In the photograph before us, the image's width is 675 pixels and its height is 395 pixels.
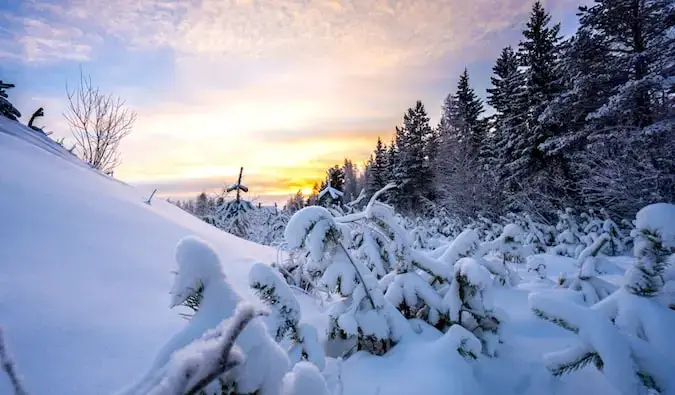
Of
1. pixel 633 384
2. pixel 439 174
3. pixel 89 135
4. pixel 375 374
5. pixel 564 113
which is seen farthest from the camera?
pixel 439 174

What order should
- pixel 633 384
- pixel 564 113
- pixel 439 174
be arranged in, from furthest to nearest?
pixel 439 174
pixel 564 113
pixel 633 384

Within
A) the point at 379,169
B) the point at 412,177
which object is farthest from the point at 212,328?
the point at 379,169

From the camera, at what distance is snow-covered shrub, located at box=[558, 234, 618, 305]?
9.35 ft

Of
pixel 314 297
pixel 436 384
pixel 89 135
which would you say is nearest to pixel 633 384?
pixel 436 384

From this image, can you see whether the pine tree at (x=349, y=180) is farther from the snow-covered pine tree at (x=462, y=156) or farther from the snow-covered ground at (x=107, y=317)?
the snow-covered ground at (x=107, y=317)

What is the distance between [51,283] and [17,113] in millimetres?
7284

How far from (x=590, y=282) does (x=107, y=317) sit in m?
3.90

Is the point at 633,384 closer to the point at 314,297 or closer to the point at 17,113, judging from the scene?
the point at 314,297

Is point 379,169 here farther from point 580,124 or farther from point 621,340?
point 621,340

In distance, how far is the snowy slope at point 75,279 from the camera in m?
1.55

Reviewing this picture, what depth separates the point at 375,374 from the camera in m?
2.21

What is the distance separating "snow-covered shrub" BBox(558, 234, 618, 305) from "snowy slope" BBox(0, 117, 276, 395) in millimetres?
3122

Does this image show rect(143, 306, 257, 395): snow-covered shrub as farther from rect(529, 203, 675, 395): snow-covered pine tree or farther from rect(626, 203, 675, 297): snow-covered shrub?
rect(626, 203, 675, 297): snow-covered shrub

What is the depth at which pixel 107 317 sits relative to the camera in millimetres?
1936
